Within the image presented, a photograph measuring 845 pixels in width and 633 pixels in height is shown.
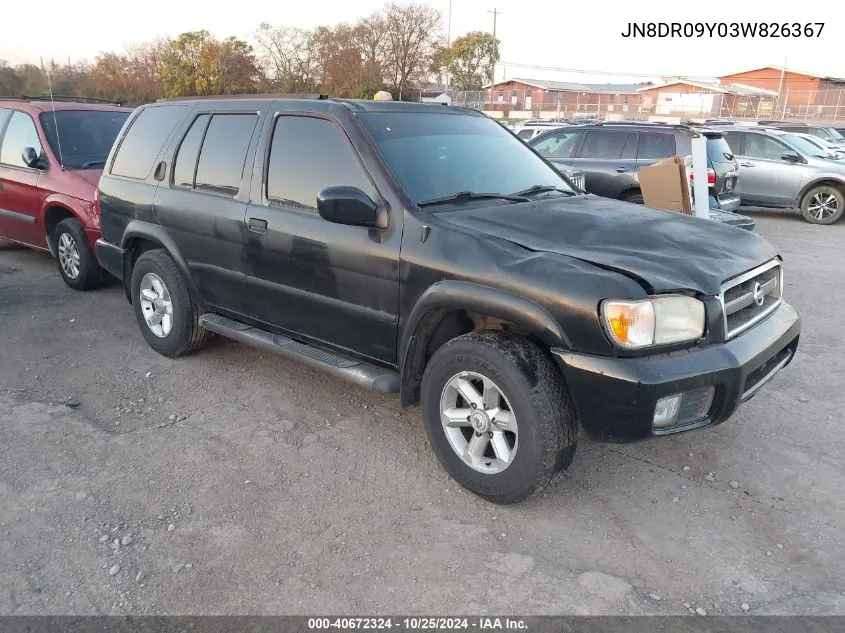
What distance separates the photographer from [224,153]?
170 inches

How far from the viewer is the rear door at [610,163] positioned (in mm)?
9586

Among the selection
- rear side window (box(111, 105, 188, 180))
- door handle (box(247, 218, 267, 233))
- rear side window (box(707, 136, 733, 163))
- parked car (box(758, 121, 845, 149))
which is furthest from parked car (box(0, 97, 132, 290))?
parked car (box(758, 121, 845, 149))

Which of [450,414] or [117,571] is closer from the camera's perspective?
[117,571]

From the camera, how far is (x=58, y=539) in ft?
9.59

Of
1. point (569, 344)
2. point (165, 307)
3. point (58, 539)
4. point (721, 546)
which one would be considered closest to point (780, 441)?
point (721, 546)

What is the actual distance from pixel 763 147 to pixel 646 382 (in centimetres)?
1200

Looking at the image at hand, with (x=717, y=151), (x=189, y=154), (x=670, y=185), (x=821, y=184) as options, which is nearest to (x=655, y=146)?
(x=717, y=151)

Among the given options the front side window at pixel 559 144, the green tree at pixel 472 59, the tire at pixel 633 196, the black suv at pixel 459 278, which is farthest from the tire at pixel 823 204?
the green tree at pixel 472 59

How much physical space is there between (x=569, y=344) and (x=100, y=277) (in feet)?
18.0

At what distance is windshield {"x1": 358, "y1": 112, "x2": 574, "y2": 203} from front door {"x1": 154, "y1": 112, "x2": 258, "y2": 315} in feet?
3.37

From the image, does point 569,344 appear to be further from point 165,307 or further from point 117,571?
point 165,307

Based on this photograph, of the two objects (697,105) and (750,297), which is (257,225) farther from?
(697,105)

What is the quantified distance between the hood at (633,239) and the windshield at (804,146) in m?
10.6

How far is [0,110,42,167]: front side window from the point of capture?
6.93 meters
